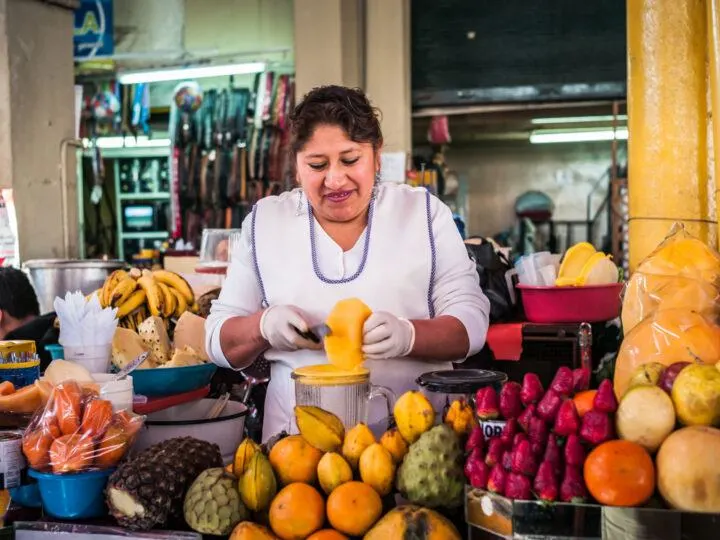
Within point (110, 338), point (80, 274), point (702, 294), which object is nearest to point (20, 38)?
point (80, 274)

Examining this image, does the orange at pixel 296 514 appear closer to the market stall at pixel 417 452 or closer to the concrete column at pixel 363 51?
the market stall at pixel 417 452

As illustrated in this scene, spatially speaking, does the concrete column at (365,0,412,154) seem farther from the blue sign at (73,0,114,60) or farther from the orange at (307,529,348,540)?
the orange at (307,529,348,540)

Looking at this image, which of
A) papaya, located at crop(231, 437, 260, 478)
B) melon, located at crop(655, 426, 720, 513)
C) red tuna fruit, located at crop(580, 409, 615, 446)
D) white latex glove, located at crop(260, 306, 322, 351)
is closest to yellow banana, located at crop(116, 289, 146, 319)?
white latex glove, located at crop(260, 306, 322, 351)

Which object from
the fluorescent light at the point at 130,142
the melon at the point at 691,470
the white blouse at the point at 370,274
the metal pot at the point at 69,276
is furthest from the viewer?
the fluorescent light at the point at 130,142

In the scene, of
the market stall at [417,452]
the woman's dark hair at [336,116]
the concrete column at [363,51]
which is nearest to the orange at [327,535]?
the market stall at [417,452]

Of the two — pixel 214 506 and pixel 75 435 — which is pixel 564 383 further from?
pixel 75 435

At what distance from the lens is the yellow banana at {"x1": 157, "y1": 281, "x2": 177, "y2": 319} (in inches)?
119

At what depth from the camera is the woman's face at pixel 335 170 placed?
6.45 ft

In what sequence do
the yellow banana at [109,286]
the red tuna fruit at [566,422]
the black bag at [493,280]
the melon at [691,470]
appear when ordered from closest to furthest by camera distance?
the melon at [691,470], the red tuna fruit at [566,422], the yellow banana at [109,286], the black bag at [493,280]

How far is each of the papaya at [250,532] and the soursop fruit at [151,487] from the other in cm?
13

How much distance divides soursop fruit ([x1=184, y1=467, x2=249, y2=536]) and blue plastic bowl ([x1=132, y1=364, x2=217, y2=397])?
0.60 meters

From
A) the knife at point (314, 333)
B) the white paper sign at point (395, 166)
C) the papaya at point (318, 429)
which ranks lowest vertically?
the papaya at point (318, 429)

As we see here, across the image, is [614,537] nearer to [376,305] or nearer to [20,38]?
[376,305]

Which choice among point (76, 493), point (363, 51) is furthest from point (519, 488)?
point (363, 51)
